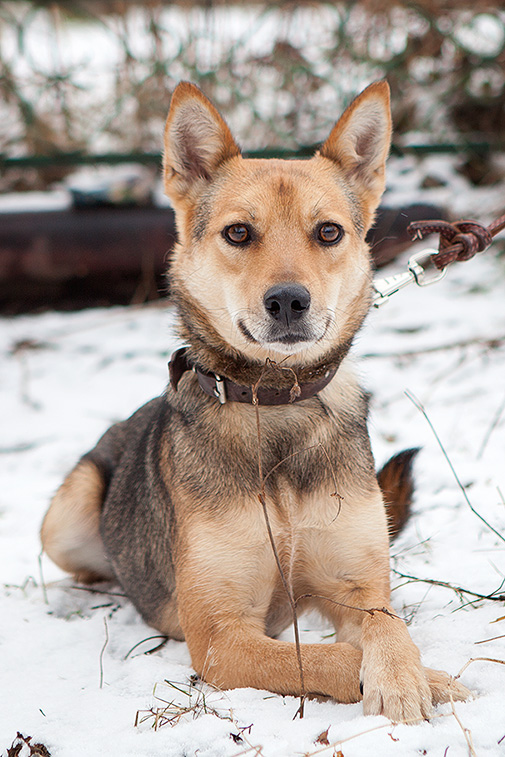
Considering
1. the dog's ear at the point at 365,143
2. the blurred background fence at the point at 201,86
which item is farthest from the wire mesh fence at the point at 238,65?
the dog's ear at the point at 365,143

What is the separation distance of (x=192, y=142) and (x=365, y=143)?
79cm

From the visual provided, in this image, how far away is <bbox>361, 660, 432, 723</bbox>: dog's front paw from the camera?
6.53ft

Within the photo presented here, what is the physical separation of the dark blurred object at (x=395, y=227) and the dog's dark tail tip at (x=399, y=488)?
14.7ft

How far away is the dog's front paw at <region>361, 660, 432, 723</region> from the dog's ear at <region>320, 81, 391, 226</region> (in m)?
1.96

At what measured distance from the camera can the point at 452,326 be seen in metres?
6.19

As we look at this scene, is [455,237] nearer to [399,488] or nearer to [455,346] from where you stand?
[399,488]

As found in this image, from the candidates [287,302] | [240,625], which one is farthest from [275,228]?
[240,625]

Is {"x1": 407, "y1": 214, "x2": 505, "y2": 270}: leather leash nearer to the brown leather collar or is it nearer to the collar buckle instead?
the brown leather collar

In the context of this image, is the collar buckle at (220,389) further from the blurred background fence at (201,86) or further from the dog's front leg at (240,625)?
the blurred background fence at (201,86)

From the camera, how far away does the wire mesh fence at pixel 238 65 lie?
26.6ft

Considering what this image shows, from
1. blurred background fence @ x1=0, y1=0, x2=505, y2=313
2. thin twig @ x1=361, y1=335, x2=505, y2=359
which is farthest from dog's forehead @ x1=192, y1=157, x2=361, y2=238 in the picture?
blurred background fence @ x1=0, y1=0, x2=505, y2=313

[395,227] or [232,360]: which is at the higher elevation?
[232,360]

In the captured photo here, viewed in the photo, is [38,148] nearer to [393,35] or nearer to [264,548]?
[393,35]

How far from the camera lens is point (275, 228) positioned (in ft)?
9.13
